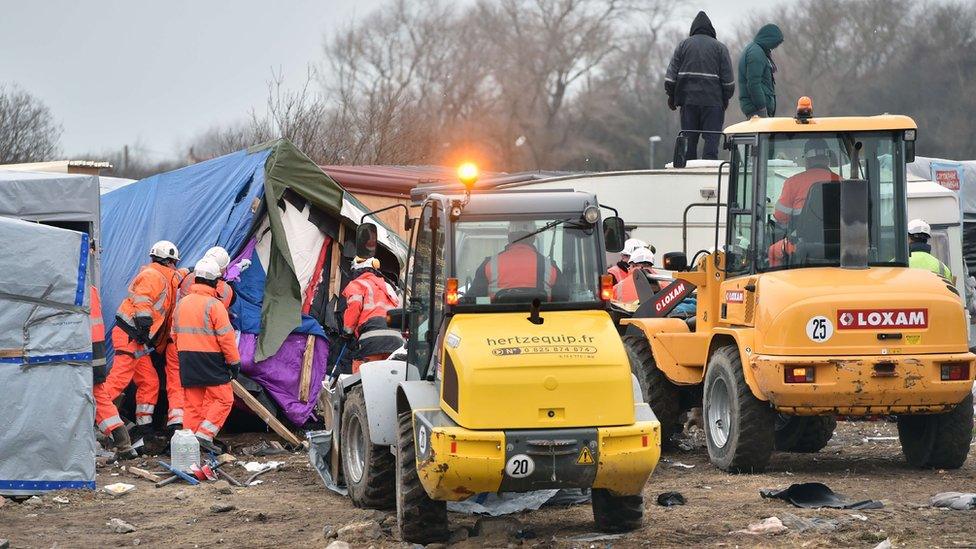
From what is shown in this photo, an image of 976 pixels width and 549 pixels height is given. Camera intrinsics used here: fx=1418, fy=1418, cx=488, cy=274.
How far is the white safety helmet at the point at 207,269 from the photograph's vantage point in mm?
12953

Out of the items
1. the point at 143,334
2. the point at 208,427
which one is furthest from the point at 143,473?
the point at 143,334

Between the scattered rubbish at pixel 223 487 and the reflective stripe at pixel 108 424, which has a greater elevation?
the reflective stripe at pixel 108 424

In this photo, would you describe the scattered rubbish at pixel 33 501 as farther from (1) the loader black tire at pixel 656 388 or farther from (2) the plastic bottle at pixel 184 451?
(1) the loader black tire at pixel 656 388

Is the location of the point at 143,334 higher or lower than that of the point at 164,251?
lower

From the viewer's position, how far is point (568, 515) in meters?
9.31

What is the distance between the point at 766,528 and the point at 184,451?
5.46 meters

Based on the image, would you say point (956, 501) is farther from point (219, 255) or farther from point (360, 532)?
point (219, 255)

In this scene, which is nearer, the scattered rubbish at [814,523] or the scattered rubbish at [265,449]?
the scattered rubbish at [814,523]

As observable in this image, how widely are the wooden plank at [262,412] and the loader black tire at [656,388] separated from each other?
11.8ft

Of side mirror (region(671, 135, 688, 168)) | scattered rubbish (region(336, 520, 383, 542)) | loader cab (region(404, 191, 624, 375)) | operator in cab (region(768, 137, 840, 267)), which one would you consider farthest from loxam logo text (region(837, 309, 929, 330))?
scattered rubbish (region(336, 520, 383, 542))

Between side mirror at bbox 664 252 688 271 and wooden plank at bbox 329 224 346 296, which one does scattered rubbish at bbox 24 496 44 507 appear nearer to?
side mirror at bbox 664 252 688 271

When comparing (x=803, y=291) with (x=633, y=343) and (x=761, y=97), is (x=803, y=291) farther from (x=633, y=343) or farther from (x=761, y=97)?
(x=761, y=97)

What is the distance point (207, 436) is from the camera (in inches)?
504

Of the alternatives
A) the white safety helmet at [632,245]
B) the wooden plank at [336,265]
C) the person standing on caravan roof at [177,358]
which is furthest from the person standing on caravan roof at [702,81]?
the person standing on caravan roof at [177,358]
